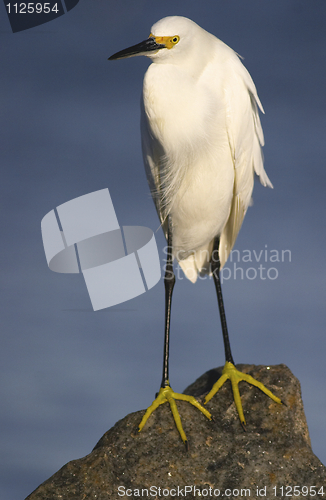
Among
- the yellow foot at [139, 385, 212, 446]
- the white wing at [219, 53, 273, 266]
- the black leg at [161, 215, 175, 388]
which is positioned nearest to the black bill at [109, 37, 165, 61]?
the white wing at [219, 53, 273, 266]

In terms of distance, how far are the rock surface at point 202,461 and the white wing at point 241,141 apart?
3.61 feet

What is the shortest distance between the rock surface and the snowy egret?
2.8 inches

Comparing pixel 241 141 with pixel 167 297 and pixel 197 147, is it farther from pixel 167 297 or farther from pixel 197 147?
pixel 167 297

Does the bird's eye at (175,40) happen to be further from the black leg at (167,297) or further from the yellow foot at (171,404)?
the yellow foot at (171,404)

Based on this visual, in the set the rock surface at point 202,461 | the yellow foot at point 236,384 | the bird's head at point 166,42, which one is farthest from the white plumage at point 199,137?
the rock surface at point 202,461

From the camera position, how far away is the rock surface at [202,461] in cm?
228

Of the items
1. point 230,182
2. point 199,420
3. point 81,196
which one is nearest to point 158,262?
point 81,196

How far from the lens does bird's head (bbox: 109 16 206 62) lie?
93.6 inches

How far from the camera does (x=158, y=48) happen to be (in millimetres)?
2385

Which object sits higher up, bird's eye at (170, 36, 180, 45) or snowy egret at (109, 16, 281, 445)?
bird's eye at (170, 36, 180, 45)

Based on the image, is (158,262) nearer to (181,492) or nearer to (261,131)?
(261,131)

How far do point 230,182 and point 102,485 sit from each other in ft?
5.51

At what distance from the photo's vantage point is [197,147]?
256 centimetres

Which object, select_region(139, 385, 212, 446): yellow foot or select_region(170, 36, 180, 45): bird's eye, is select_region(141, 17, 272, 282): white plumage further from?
select_region(139, 385, 212, 446): yellow foot
